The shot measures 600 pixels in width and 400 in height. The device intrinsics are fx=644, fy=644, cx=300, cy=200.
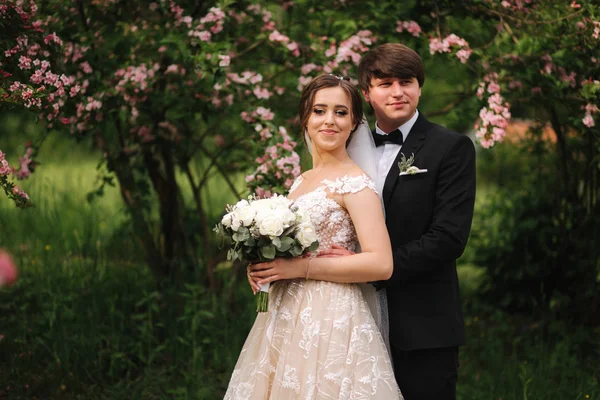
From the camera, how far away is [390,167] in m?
2.93

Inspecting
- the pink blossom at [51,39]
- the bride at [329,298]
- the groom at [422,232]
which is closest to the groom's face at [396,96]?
the groom at [422,232]

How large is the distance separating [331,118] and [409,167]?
0.40 m

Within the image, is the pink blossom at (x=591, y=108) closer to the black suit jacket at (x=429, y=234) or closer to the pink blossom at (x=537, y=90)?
the pink blossom at (x=537, y=90)

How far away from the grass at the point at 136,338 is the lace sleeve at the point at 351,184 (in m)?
1.96

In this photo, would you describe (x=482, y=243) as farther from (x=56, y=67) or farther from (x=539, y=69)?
(x=56, y=67)

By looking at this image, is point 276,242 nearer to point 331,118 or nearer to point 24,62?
point 331,118

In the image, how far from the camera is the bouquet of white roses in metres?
2.50

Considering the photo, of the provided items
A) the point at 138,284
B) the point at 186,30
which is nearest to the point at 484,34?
the point at 186,30

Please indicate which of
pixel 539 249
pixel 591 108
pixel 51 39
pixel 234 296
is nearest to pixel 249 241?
pixel 51 39

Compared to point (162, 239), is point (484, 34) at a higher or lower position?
higher

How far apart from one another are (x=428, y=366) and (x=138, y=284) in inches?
119

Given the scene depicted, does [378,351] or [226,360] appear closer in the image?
[378,351]

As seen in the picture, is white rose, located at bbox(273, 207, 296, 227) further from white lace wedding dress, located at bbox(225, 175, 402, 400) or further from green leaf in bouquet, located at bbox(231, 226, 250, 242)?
white lace wedding dress, located at bbox(225, 175, 402, 400)

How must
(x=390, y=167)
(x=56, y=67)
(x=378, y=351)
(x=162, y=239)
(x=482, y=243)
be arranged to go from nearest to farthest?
1. (x=378, y=351)
2. (x=390, y=167)
3. (x=56, y=67)
4. (x=162, y=239)
5. (x=482, y=243)
